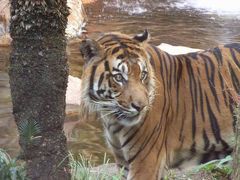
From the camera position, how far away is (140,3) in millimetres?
16672

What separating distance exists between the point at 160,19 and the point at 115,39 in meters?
9.94

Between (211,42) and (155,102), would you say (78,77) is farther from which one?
(155,102)

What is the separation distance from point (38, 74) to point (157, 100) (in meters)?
1.18

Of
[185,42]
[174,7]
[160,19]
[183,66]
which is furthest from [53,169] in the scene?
[174,7]

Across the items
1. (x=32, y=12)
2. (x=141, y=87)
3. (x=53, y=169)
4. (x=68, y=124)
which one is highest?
(x=32, y=12)

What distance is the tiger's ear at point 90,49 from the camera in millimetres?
4547

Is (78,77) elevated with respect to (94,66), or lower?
lower

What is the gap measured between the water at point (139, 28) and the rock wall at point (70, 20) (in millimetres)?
233

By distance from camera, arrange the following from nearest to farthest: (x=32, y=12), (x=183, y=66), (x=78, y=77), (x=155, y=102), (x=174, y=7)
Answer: (x=32, y=12) < (x=155, y=102) < (x=183, y=66) < (x=78, y=77) < (x=174, y=7)

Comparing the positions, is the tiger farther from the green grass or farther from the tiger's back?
the green grass

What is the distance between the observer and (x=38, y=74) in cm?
397

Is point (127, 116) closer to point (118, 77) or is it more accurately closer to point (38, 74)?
point (118, 77)

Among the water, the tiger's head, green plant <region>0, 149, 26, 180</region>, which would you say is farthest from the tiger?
the water

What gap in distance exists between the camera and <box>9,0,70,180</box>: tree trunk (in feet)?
12.9
